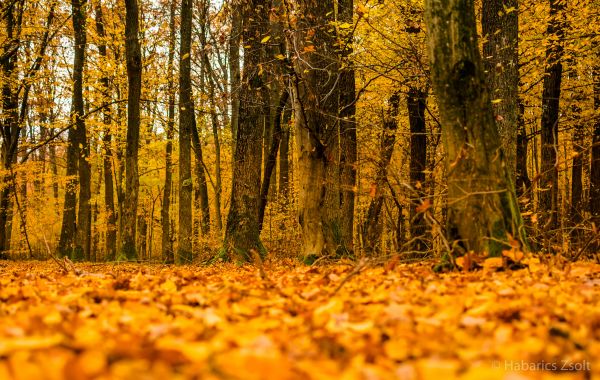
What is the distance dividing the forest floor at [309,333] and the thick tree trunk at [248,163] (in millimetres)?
6103

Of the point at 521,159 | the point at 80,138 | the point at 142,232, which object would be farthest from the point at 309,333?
the point at 142,232

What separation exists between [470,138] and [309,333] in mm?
2764

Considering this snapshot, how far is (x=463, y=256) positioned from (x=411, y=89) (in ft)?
27.5

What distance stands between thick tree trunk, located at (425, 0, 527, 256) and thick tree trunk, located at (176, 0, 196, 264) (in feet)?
32.0

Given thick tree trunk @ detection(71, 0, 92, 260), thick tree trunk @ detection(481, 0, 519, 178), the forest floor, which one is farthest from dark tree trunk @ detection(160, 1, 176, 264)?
the forest floor

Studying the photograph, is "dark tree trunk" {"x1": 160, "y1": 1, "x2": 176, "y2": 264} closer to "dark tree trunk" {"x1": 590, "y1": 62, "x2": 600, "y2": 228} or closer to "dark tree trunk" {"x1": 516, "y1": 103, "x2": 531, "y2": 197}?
"dark tree trunk" {"x1": 516, "y1": 103, "x2": 531, "y2": 197}

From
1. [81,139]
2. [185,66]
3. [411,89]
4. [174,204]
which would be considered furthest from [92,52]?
[174,204]

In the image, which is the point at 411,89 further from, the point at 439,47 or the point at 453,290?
the point at 453,290

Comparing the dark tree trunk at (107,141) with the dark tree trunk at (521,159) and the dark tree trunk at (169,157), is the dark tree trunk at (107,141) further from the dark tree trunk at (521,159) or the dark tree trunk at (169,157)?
the dark tree trunk at (521,159)

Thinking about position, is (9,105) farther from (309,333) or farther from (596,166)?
(309,333)

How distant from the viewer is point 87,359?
3.59ft

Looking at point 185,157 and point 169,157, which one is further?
point 169,157

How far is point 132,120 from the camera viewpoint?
13.1 m

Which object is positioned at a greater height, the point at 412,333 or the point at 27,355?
the point at 27,355
